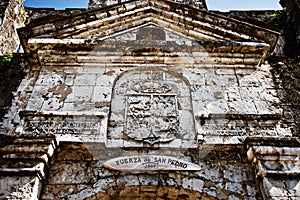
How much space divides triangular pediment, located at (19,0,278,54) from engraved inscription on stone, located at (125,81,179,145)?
1292 millimetres

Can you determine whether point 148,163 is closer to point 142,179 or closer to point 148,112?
point 142,179

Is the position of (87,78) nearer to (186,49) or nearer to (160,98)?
(160,98)

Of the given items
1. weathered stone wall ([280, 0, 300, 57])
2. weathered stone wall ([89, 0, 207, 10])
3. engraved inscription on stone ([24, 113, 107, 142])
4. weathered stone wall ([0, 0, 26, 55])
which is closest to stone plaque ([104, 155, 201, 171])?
engraved inscription on stone ([24, 113, 107, 142])

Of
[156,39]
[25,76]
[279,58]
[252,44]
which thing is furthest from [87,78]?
[279,58]

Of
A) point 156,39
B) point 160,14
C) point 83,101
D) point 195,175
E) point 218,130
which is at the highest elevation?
point 160,14

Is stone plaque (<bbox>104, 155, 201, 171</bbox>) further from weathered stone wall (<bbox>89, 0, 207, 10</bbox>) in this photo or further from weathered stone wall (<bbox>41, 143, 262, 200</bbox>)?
weathered stone wall (<bbox>89, 0, 207, 10</bbox>)

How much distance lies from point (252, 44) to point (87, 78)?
112 inches

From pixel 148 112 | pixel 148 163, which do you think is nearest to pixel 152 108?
pixel 148 112

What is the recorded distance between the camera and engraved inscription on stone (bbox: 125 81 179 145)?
493 cm

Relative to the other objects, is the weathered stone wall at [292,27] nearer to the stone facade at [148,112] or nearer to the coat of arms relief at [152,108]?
the stone facade at [148,112]

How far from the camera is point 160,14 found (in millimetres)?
6691

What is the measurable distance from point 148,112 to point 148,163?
2.84 ft

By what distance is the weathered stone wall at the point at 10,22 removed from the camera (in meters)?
7.06

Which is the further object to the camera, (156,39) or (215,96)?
(156,39)
